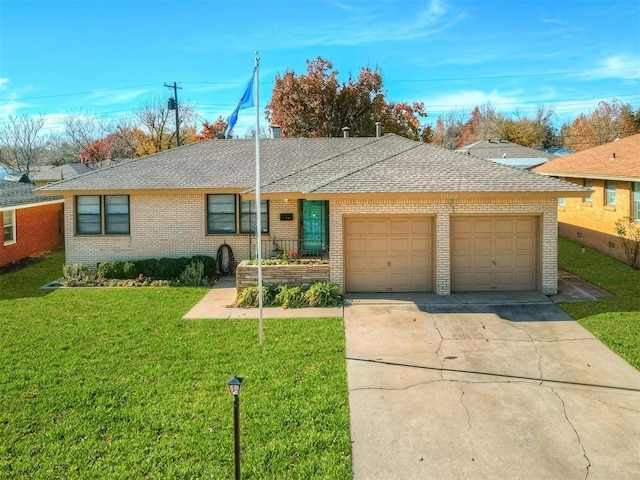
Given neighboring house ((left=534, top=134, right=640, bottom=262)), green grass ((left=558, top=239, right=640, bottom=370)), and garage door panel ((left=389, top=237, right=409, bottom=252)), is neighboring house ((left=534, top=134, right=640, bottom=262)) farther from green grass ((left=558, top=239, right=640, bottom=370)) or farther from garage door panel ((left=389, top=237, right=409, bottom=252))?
garage door panel ((left=389, top=237, right=409, bottom=252))

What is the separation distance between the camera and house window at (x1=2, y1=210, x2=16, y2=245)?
1944 cm

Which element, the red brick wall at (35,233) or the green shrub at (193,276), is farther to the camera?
the red brick wall at (35,233)

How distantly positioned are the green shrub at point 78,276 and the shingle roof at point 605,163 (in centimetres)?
1791

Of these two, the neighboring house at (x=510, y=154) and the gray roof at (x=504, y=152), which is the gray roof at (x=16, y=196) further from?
the gray roof at (x=504, y=152)

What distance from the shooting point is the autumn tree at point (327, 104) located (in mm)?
37719

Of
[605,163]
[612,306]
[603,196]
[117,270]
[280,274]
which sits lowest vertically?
[612,306]

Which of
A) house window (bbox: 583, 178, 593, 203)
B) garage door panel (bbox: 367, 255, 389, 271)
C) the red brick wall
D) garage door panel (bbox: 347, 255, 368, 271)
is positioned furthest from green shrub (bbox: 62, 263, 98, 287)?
house window (bbox: 583, 178, 593, 203)

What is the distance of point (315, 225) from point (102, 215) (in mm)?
7392

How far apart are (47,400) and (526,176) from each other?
12.5 m

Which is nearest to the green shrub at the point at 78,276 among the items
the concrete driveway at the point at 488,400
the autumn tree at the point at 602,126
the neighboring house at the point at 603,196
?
the concrete driveway at the point at 488,400

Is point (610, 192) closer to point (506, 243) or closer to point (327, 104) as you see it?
point (506, 243)

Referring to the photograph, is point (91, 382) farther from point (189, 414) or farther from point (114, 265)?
point (114, 265)

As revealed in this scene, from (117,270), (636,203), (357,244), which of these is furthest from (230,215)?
(636,203)

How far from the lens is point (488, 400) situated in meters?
7.57
